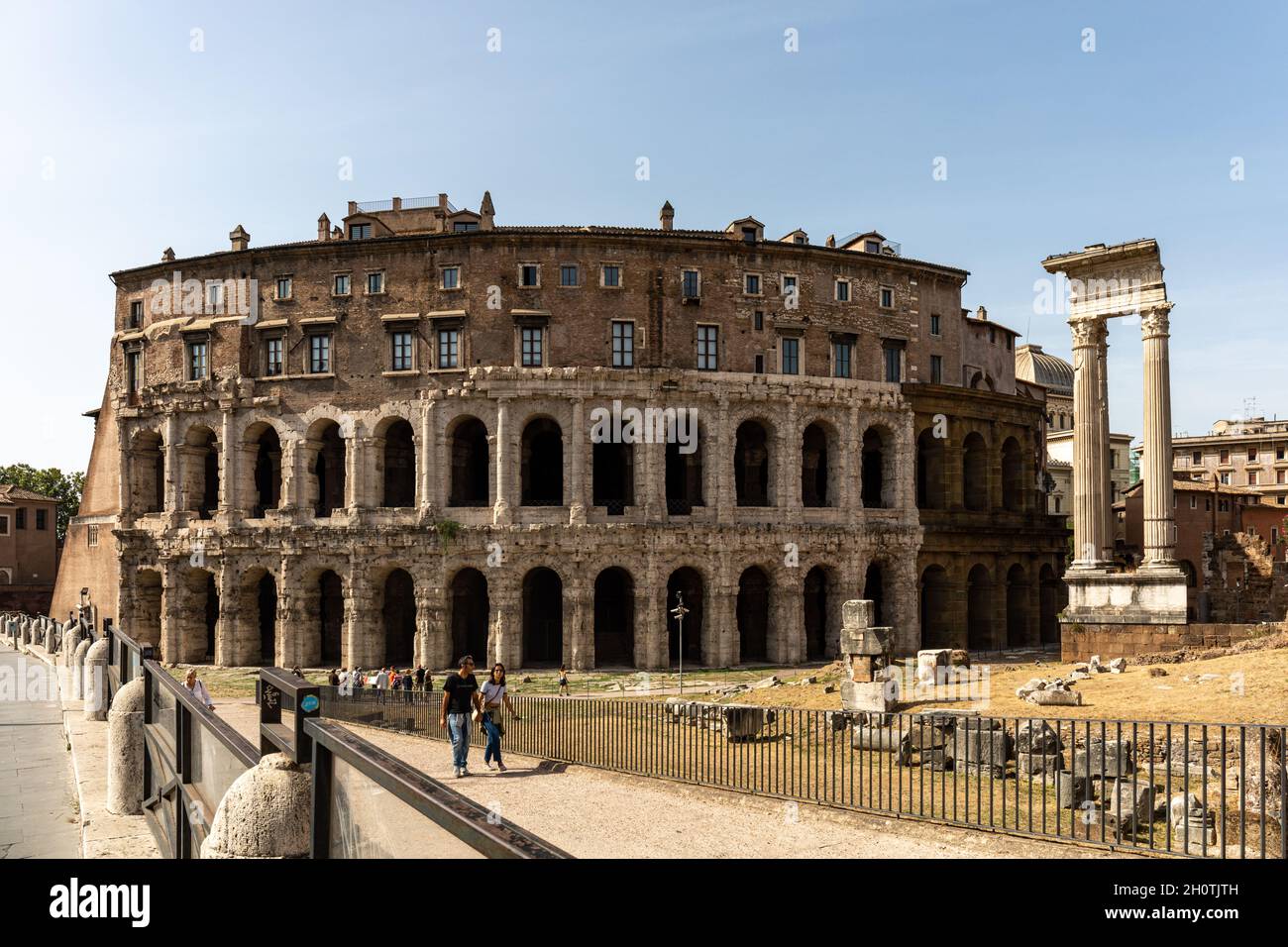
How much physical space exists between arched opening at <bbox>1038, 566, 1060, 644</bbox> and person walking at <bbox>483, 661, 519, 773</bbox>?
37.9 m

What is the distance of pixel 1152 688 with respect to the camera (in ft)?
68.7

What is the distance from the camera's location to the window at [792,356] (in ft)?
130

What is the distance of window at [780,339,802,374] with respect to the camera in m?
39.7

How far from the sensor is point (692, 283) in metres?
38.9

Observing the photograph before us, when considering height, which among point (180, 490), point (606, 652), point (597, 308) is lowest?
point (606, 652)

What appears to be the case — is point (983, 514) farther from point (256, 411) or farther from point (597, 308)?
point (256, 411)

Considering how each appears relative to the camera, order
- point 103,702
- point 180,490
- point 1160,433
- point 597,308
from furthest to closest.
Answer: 1. point 180,490
2. point 597,308
3. point 1160,433
4. point 103,702

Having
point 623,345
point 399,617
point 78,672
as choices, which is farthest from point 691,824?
point 399,617

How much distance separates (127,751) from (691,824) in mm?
7255

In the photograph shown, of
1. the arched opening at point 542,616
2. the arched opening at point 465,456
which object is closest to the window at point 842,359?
the arched opening at point 542,616

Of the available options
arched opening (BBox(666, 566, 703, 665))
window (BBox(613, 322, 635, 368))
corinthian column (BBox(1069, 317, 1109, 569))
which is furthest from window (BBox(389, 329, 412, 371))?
corinthian column (BBox(1069, 317, 1109, 569))

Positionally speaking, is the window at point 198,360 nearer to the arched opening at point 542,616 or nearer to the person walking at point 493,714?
the arched opening at point 542,616

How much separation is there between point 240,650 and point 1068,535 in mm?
40889
